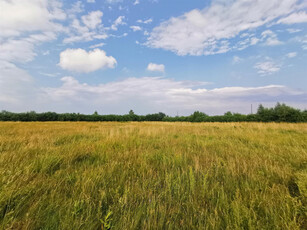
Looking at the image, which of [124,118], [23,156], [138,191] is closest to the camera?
[138,191]

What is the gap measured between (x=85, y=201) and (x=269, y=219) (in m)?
2.11

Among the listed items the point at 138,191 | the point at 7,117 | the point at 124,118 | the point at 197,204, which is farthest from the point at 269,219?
the point at 7,117

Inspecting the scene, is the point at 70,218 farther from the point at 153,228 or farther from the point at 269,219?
the point at 269,219

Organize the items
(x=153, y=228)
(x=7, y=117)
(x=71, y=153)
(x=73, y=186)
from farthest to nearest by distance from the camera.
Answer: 1. (x=7, y=117)
2. (x=71, y=153)
3. (x=73, y=186)
4. (x=153, y=228)

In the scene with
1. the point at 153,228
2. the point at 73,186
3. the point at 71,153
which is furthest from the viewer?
the point at 71,153

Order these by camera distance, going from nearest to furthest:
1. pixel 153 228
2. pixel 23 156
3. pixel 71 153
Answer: pixel 153 228 < pixel 23 156 < pixel 71 153

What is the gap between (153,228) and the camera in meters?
1.36

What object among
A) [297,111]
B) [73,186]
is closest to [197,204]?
[73,186]

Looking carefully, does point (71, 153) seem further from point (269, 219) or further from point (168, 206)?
point (269, 219)

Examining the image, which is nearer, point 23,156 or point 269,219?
point 269,219

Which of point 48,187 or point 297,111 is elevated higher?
point 297,111

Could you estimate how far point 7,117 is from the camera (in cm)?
3959

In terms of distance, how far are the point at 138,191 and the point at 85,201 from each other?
670mm

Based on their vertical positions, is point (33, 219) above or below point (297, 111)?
below
